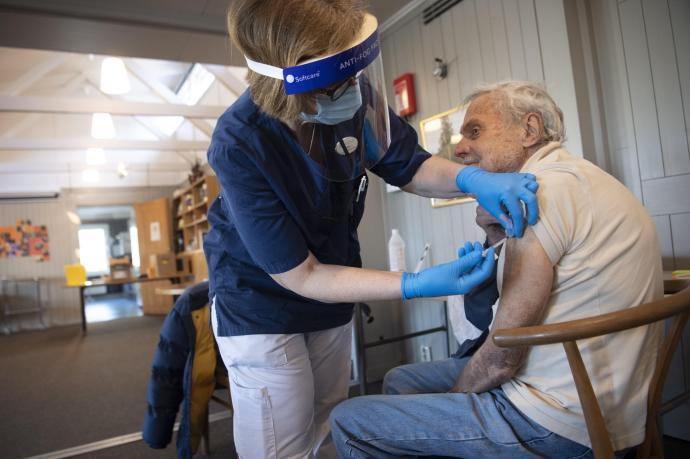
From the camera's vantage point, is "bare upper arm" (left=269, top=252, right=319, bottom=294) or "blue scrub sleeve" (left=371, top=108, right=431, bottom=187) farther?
"blue scrub sleeve" (left=371, top=108, right=431, bottom=187)

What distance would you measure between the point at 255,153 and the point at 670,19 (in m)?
1.73

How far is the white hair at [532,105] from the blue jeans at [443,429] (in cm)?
64

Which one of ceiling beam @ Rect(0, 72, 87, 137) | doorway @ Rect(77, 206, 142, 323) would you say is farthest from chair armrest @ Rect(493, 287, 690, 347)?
doorway @ Rect(77, 206, 142, 323)

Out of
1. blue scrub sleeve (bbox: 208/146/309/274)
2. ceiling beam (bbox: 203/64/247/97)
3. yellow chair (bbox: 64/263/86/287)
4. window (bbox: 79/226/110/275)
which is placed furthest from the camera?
window (bbox: 79/226/110/275)

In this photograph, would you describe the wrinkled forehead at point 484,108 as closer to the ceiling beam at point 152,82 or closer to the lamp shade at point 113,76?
the lamp shade at point 113,76

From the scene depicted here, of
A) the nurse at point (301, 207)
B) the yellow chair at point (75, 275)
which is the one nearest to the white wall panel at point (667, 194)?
the nurse at point (301, 207)

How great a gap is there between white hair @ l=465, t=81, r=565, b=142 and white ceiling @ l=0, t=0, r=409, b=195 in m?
0.88

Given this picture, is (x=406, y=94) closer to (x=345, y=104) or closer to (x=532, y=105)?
(x=532, y=105)

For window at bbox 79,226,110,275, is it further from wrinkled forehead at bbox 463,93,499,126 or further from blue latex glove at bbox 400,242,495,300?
blue latex glove at bbox 400,242,495,300

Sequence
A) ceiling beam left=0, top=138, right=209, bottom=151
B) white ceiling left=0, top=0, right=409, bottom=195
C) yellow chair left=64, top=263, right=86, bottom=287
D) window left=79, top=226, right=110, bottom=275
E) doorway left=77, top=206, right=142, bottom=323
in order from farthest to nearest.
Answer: window left=79, top=226, right=110, bottom=275
doorway left=77, top=206, right=142, bottom=323
yellow chair left=64, top=263, right=86, bottom=287
ceiling beam left=0, top=138, right=209, bottom=151
white ceiling left=0, top=0, right=409, bottom=195

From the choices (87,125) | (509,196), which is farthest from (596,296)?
(87,125)

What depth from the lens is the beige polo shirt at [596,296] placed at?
882mm

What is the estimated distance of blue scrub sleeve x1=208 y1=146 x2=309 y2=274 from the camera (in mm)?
999

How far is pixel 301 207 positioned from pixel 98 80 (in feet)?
28.9
